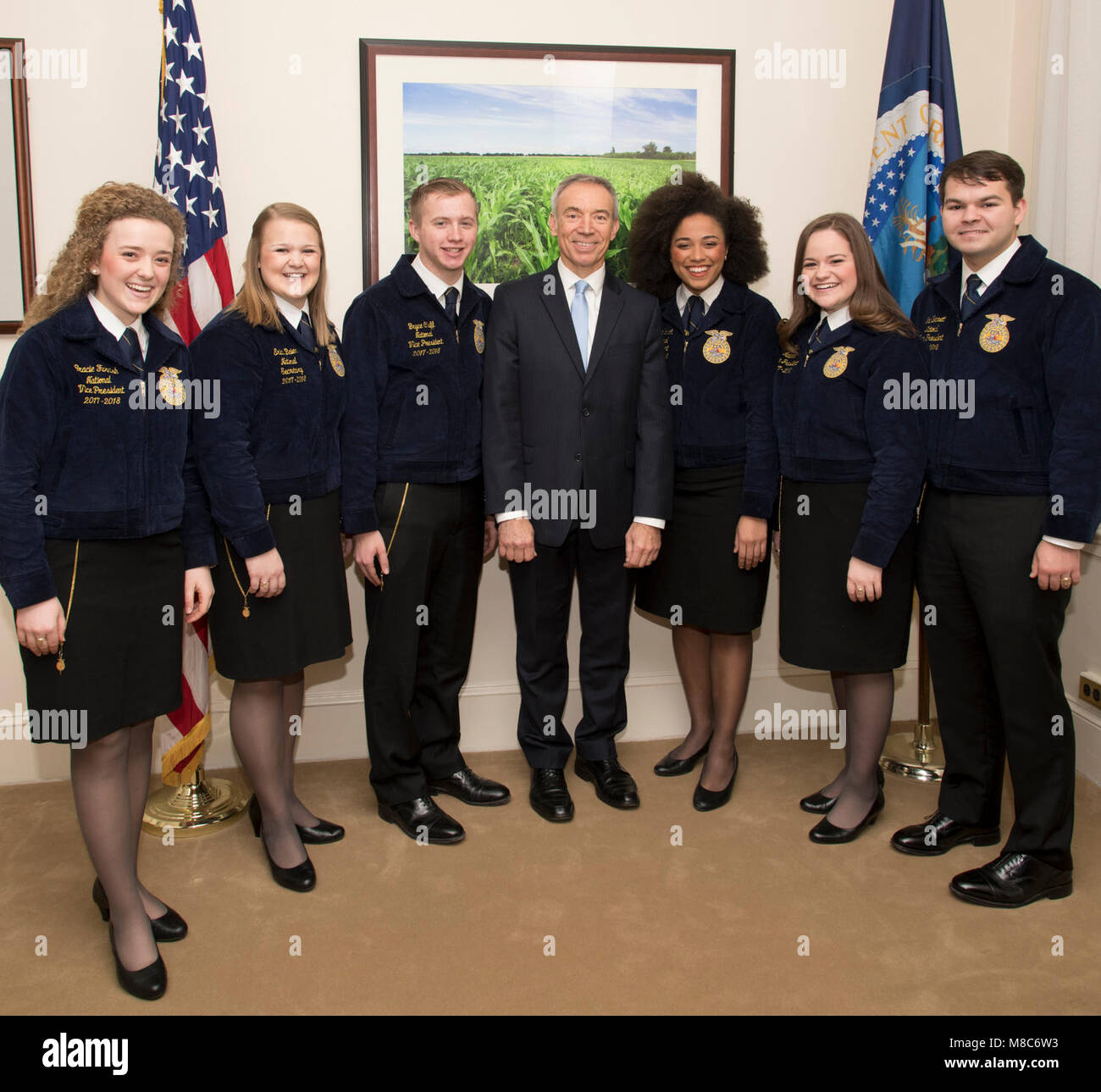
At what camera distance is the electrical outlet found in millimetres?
3340

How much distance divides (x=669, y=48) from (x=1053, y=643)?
2326 mm

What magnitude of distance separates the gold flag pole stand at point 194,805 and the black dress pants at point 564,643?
96cm

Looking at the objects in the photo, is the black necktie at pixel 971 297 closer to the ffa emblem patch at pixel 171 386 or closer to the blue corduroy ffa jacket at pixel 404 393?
the blue corduroy ffa jacket at pixel 404 393

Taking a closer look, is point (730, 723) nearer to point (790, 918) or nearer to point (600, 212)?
point (790, 918)

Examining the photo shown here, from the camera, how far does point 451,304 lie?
292cm

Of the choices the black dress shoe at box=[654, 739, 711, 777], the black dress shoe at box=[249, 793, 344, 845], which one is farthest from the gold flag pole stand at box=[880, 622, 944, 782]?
the black dress shoe at box=[249, 793, 344, 845]

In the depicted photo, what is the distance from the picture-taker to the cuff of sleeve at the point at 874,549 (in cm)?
268

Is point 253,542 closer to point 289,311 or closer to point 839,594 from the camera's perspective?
point 289,311

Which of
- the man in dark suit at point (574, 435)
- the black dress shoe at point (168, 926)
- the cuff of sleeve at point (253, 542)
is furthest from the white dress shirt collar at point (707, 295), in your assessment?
the black dress shoe at point (168, 926)

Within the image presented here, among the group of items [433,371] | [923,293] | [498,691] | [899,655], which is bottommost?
[498,691]

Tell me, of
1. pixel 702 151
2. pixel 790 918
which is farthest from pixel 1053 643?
pixel 702 151

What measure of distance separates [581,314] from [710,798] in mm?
1541

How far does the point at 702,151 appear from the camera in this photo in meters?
3.55

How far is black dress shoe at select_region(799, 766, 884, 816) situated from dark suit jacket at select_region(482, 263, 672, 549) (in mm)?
1020
